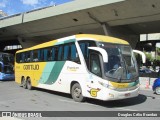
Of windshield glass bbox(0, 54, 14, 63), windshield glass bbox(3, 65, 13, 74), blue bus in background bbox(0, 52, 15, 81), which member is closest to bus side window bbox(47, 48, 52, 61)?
blue bus in background bbox(0, 52, 15, 81)

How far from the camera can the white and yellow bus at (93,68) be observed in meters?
11.6

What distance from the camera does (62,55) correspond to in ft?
48.5

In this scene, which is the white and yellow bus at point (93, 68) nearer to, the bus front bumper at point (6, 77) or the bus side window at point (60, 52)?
the bus side window at point (60, 52)

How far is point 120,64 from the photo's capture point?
39.1 ft

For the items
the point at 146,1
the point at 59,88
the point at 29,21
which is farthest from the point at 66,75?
the point at 29,21

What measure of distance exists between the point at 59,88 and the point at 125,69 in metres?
4.34

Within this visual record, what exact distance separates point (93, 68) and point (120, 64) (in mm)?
1140

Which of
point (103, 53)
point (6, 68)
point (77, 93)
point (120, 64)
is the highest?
point (103, 53)

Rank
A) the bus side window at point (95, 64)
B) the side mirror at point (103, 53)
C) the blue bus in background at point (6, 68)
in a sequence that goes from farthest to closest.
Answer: the blue bus in background at point (6, 68), the bus side window at point (95, 64), the side mirror at point (103, 53)

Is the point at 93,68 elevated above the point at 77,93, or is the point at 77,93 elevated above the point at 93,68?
the point at 93,68

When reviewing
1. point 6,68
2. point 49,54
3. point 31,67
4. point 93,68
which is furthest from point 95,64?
point 6,68

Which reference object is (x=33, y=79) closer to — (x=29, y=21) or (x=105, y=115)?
(x=105, y=115)

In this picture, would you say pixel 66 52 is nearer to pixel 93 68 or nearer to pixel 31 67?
pixel 93 68

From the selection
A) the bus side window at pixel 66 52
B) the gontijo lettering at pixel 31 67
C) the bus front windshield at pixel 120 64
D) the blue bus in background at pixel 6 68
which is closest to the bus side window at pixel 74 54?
the bus side window at pixel 66 52
